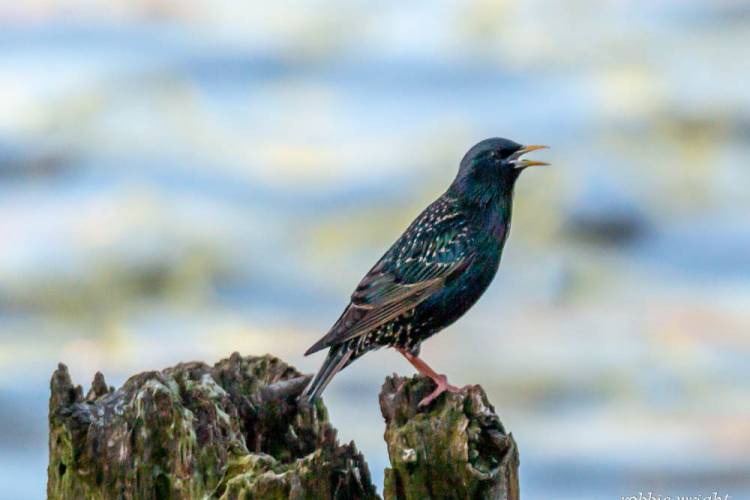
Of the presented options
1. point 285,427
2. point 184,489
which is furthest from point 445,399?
point 184,489

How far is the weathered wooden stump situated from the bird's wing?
1.54 meters

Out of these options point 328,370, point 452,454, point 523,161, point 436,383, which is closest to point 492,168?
point 523,161

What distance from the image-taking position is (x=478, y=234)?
618cm

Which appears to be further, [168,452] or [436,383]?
[436,383]

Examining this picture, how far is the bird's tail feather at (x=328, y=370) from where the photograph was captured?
15.1ft

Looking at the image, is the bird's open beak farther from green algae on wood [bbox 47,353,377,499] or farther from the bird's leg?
green algae on wood [bbox 47,353,377,499]

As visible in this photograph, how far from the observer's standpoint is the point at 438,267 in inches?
238

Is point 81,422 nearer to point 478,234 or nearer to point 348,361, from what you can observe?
point 348,361

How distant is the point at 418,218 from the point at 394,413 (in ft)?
7.35

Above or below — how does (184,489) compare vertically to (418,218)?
below

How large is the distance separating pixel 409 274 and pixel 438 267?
0.19 meters

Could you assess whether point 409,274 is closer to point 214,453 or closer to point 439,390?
point 439,390

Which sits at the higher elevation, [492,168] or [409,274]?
[492,168]

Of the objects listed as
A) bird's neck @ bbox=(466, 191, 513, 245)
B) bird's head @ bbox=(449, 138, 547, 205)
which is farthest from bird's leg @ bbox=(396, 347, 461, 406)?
bird's head @ bbox=(449, 138, 547, 205)
